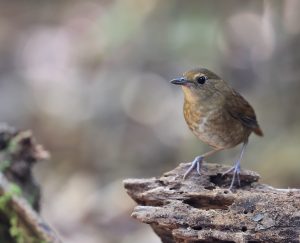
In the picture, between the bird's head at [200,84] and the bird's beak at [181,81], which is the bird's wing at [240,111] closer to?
the bird's head at [200,84]

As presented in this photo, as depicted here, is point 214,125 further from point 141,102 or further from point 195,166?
point 141,102

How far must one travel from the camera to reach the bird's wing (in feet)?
12.8

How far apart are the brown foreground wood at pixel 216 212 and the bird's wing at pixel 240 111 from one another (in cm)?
76

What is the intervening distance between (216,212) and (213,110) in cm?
110

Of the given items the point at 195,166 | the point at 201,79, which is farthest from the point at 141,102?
the point at 195,166

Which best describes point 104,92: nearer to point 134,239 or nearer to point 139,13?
point 139,13

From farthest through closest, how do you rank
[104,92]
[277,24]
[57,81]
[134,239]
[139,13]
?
[57,81] < [104,92] < [139,13] < [277,24] < [134,239]

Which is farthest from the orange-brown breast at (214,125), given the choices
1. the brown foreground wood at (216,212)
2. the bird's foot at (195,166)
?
the brown foreground wood at (216,212)

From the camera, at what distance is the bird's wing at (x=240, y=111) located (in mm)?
3916

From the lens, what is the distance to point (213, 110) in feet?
12.7

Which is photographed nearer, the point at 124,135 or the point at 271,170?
the point at 271,170

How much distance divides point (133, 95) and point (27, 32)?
3.59 m

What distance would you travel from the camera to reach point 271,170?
263 inches

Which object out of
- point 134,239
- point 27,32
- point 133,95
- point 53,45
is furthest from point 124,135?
point 27,32
